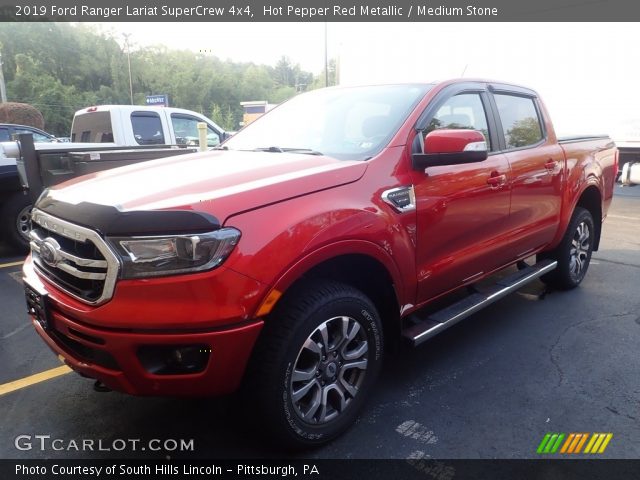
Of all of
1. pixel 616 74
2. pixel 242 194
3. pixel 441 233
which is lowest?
pixel 441 233

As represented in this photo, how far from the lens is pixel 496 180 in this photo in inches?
135

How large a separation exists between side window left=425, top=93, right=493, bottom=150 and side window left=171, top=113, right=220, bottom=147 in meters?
5.71

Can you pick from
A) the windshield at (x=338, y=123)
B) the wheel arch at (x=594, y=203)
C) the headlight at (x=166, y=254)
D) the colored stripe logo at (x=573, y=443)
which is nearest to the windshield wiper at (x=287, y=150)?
the windshield at (x=338, y=123)

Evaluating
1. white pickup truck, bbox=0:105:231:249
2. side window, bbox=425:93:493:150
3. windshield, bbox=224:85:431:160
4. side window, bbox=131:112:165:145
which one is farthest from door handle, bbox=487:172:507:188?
side window, bbox=131:112:165:145

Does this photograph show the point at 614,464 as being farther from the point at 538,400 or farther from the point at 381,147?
the point at 381,147

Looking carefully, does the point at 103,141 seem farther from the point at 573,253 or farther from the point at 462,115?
the point at 573,253

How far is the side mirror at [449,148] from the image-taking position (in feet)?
9.03

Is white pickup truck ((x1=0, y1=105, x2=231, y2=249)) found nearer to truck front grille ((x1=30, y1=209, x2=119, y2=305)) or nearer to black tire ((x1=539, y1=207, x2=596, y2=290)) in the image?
truck front grille ((x1=30, y1=209, x2=119, y2=305))

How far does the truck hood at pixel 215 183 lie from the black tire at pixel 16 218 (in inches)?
167

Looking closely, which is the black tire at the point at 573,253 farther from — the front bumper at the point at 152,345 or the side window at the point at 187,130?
the side window at the point at 187,130

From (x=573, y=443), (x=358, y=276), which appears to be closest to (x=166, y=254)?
(x=358, y=276)

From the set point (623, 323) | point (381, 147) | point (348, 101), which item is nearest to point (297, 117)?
point (348, 101)

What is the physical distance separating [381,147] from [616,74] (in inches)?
442

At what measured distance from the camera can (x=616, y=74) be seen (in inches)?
449
